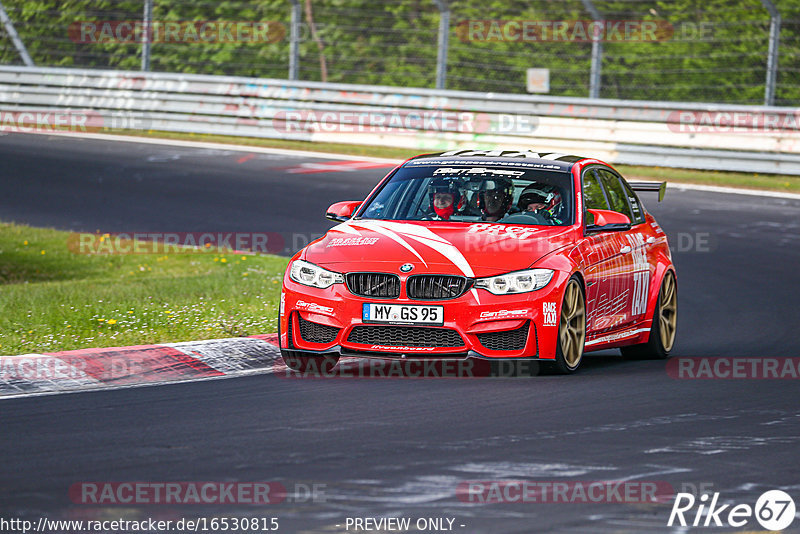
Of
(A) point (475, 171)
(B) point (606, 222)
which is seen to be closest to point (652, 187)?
(B) point (606, 222)

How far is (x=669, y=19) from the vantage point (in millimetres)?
26484

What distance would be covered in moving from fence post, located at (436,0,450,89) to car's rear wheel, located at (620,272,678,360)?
14832mm

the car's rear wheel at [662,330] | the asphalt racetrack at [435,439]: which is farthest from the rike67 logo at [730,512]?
the car's rear wheel at [662,330]

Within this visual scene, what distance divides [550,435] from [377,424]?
931 mm

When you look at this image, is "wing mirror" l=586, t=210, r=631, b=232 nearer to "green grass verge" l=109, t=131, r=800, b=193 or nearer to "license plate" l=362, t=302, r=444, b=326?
"license plate" l=362, t=302, r=444, b=326

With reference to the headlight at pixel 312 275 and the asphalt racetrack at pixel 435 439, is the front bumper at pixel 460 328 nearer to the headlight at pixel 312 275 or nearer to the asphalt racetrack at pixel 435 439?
the headlight at pixel 312 275

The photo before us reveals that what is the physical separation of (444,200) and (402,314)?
1437mm

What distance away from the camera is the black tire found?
951 centimetres

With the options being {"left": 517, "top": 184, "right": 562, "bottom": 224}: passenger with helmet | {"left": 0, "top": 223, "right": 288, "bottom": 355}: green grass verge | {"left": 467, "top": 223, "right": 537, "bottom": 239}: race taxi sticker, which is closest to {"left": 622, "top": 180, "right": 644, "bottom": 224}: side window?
{"left": 517, "top": 184, "right": 562, "bottom": 224}: passenger with helmet

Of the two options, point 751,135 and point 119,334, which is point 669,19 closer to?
point 751,135

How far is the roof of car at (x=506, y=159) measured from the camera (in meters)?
10.8

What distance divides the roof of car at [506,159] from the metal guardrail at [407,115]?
1271 cm

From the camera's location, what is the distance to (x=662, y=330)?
11.4 meters

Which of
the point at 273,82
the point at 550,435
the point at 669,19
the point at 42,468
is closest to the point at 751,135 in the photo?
the point at 669,19
